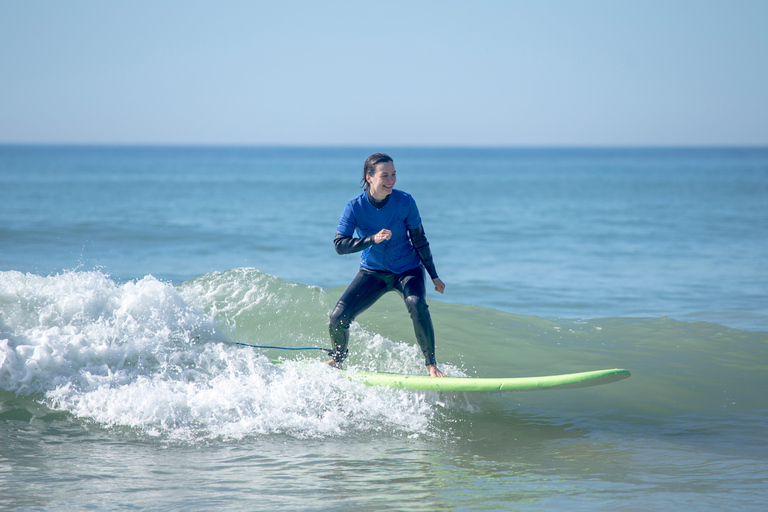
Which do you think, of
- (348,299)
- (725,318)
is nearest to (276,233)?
(725,318)

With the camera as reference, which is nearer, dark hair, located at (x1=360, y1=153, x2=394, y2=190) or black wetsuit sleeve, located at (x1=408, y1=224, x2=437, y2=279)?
dark hair, located at (x1=360, y1=153, x2=394, y2=190)

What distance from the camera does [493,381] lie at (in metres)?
5.34

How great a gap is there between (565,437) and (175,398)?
10.4 feet

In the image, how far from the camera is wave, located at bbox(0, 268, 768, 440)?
5.29 m

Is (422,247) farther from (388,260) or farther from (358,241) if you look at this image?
(358,241)

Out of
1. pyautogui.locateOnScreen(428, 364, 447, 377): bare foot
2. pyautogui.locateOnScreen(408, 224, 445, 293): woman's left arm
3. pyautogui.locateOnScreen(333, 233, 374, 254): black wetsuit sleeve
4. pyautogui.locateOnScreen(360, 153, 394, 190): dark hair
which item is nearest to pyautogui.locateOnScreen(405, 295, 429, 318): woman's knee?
pyautogui.locateOnScreen(408, 224, 445, 293): woman's left arm

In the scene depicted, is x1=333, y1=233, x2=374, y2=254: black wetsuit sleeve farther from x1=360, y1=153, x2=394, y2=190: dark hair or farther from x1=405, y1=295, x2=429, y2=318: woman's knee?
x1=405, y1=295, x2=429, y2=318: woman's knee

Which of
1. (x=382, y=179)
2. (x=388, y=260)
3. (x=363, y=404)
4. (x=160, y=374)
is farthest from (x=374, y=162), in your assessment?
(x=160, y=374)

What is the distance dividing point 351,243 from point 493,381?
1.63 m

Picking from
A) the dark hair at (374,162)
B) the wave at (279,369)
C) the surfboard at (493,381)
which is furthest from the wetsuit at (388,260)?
the wave at (279,369)

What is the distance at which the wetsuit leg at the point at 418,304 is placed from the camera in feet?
18.4

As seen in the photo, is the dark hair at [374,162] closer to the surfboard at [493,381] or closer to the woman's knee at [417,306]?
the woman's knee at [417,306]

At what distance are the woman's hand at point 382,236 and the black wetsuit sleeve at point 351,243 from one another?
0.08 meters

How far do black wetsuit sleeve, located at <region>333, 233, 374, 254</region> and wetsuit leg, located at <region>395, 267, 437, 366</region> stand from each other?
573mm
